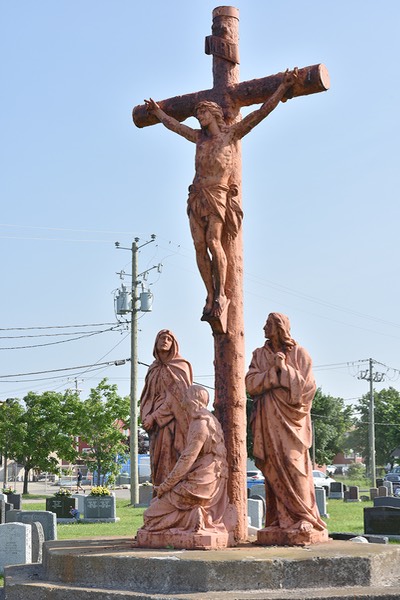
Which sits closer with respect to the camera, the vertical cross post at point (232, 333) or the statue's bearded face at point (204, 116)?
the vertical cross post at point (232, 333)

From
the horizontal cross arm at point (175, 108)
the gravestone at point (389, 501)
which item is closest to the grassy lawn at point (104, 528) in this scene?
the gravestone at point (389, 501)

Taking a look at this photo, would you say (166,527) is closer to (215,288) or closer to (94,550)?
(94,550)

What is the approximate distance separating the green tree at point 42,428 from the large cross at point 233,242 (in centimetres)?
4165

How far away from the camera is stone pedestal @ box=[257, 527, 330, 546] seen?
983 cm

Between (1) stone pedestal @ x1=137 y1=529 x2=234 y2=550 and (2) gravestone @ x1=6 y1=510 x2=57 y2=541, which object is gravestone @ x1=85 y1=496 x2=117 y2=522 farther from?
(1) stone pedestal @ x1=137 y1=529 x2=234 y2=550

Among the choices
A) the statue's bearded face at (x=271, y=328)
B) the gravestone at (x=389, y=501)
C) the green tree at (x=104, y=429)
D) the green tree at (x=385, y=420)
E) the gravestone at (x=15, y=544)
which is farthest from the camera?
the green tree at (x=385, y=420)

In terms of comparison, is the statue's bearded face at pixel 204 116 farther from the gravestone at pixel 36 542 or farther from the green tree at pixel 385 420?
the green tree at pixel 385 420

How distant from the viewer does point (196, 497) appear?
9.68 meters

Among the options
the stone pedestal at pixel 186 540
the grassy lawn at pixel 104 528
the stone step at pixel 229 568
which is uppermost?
the stone pedestal at pixel 186 540

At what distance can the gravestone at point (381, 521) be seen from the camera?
830 inches

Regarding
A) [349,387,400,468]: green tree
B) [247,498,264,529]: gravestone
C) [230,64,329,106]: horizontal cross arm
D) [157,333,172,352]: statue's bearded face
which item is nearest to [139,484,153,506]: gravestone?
[247,498,264,529]: gravestone

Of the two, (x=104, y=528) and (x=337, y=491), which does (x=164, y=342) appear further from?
(x=337, y=491)

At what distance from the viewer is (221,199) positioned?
10.9 meters

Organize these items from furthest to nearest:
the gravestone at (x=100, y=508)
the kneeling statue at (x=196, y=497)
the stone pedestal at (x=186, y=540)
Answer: the gravestone at (x=100, y=508)
the kneeling statue at (x=196, y=497)
the stone pedestal at (x=186, y=540)
